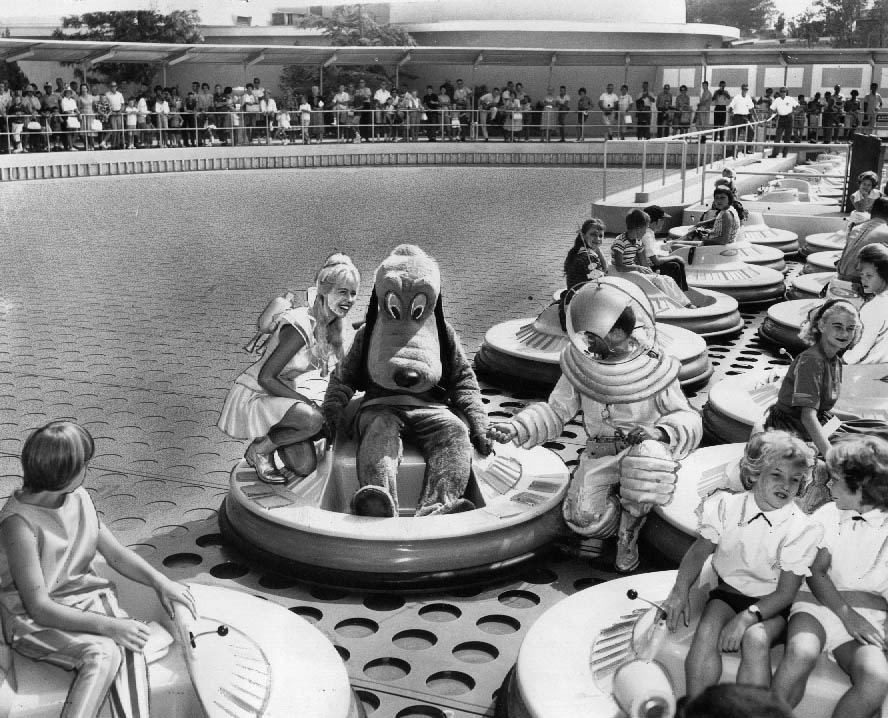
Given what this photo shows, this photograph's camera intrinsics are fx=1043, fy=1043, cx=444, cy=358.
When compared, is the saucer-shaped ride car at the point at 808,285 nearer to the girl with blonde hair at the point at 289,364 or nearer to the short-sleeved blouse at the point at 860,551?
the girl with blonde hair at the point at 289,364

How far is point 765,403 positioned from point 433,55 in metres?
24.3

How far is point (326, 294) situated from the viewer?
4.32 m

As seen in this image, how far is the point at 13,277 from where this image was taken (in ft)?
35.0

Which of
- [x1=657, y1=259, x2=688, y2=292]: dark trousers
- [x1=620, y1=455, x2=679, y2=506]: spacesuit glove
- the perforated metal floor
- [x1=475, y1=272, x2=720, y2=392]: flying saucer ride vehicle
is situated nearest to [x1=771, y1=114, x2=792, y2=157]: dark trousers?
the perforated metal floor

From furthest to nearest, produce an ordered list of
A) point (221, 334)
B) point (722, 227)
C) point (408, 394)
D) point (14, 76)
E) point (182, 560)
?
1. point (14, 76)
2. point (722, 227)
3. point (221, 334)
4. point (408, 394)
5. point (182, 560)

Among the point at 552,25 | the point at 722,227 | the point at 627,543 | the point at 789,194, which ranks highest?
the point at 552,25

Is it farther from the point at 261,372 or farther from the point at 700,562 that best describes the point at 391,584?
the point at 700,562

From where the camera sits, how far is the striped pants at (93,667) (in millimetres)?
2541

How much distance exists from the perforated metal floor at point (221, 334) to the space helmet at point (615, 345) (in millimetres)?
838

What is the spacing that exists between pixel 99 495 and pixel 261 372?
4.42ft

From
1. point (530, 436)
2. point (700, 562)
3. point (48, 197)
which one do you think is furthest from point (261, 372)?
point (48, 197)

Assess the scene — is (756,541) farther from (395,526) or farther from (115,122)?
(115,122)

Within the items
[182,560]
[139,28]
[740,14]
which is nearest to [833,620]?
[182,560]

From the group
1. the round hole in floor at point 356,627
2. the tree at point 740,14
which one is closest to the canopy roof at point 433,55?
the round hole in floor at point 356,627
